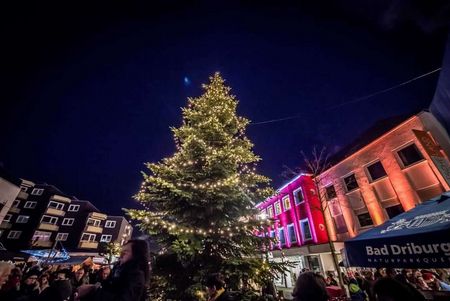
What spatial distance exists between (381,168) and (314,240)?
9486 millimetres

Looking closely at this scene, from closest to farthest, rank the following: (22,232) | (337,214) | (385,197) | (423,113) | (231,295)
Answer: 1. (231,295)
2. (423,113)
3. (385,197)
4. (337,214)
5. (22,232)

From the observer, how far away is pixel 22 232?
42.2m

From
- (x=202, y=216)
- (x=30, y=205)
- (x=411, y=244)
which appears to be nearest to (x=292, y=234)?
(x=202, y=216)

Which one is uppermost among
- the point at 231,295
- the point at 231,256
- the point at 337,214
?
the point at 337,214

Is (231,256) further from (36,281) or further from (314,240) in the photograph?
(314,240)

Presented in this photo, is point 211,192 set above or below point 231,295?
above

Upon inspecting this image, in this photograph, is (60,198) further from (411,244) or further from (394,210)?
(411,244)

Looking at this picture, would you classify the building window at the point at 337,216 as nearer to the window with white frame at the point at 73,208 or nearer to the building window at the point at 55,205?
the building window at the point at 55,205

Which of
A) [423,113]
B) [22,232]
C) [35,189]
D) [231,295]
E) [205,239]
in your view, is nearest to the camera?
[231,295]

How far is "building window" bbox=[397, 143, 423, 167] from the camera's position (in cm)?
1581

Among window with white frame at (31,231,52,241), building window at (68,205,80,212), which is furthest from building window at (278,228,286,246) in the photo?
building window at (68,205,80,212)

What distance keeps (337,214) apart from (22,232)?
57.3 metres

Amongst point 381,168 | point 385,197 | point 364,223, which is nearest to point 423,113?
point 381,168

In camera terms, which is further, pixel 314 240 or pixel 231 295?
pixel 314 240
